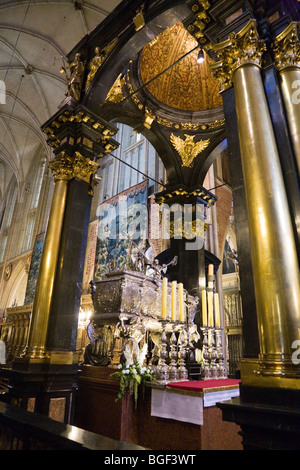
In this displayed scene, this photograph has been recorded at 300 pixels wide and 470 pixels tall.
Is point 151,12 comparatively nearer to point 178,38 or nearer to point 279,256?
point 178,38

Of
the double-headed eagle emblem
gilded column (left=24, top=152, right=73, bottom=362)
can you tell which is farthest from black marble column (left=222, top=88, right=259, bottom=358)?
the double-headed eagle emblem

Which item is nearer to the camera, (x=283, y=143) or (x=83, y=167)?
(x=283, y=143)

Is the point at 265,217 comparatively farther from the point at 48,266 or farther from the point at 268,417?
the point at 48,266

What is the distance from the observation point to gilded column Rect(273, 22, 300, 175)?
2.74 metres

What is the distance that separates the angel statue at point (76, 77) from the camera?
5246 millimetres

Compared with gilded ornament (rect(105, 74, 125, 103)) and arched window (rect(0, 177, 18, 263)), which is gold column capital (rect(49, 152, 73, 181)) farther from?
arched window (rect(0, 177, 18, 263))

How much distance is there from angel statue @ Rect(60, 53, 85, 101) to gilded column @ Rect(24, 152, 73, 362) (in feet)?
3.89

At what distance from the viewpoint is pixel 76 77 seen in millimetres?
5375

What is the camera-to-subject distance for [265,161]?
98.5 inches

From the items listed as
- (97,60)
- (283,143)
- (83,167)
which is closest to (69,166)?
(83,167)

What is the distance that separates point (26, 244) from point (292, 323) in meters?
18.2

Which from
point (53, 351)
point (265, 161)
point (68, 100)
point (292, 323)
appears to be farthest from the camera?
point (68, 100)

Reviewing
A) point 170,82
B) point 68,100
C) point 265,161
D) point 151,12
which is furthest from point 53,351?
point 170,82

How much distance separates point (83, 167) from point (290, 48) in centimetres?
343
